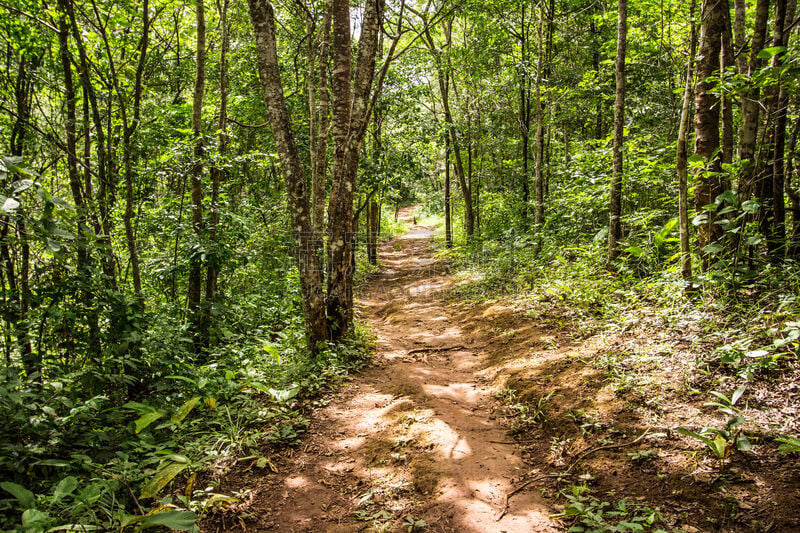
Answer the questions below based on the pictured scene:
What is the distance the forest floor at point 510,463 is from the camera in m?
2.83

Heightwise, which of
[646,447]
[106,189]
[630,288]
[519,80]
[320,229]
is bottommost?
[646,447]

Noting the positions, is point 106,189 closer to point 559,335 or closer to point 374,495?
point 374,495

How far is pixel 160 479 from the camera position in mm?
3158

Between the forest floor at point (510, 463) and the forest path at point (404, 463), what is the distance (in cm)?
1

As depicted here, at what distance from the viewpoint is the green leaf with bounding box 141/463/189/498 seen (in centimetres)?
306

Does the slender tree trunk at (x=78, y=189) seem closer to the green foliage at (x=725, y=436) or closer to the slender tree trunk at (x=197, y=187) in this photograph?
the slender tree trunk at (x=197, y=187)

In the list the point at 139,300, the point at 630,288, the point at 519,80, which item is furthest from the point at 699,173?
the point at 519,80

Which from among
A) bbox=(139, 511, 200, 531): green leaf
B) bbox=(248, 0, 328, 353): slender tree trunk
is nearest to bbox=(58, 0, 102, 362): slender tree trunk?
bbox=(139, 511, 200, 531): green leaf

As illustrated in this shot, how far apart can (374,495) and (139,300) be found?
3.95 m

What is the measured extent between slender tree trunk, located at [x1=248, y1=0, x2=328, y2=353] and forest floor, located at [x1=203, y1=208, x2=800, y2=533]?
120 cm

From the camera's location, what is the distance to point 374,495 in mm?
3498

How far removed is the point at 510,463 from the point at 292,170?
456cm

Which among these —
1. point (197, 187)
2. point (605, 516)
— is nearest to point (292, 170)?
point (197, 187)

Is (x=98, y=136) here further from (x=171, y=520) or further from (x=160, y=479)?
(x=171, y=520)
